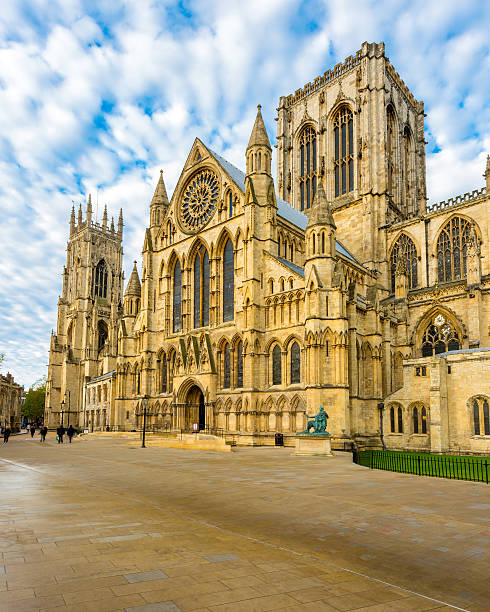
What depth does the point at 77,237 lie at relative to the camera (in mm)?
89688

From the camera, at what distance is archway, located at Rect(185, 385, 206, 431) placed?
134ft

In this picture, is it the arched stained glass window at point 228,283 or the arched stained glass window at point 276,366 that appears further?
the arched stained glass window at point 228,283

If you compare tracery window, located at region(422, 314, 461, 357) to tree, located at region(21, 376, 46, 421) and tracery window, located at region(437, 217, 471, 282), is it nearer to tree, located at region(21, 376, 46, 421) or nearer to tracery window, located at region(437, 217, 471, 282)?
tracery window, located at region(437, 217, 471, 282)

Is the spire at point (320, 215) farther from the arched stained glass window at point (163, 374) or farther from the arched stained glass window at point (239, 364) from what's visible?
the arched stained glass window at point (163, 374)

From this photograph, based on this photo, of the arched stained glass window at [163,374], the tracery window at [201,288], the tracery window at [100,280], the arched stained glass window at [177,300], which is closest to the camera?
the tracery window at [201,288]

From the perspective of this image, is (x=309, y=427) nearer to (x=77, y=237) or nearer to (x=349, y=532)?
(x=349, y=532)

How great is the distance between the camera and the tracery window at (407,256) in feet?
155

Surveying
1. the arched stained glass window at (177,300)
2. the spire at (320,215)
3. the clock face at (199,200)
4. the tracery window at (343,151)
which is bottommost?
the arched stained glass window at (177,300)

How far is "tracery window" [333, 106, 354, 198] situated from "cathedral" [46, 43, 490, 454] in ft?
0.51

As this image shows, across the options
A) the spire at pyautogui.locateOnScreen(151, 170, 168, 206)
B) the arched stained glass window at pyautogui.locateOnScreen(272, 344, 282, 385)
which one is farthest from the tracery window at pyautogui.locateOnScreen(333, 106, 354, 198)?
the arched stained glass window at pyautogui.locateOnScreen(272, 344, 282, 385)

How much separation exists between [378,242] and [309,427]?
1137 inches

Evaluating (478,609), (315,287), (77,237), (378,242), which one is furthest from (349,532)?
(77,237)

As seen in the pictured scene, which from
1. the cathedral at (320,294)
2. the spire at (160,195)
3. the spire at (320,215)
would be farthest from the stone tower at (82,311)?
the spire at (320,215)

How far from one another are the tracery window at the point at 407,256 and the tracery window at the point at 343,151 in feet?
33.8
